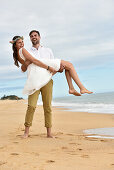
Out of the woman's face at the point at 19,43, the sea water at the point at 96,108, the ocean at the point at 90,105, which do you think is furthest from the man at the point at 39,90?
the ocean at the point at 90,105

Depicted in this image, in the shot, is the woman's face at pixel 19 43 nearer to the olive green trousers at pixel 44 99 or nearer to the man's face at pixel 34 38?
the man's face at pixel 34 38

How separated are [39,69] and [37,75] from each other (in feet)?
0.43

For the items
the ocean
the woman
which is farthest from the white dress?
the ocean

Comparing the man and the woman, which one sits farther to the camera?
the man

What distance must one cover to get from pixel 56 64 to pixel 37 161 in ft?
7.56

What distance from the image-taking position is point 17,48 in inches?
202

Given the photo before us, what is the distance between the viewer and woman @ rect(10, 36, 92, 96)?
4.95m

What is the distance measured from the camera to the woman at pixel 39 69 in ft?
16.2

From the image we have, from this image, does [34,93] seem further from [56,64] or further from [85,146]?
[85,146]

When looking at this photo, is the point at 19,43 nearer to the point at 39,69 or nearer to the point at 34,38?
the point at 34,38

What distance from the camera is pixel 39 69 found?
5043 mm

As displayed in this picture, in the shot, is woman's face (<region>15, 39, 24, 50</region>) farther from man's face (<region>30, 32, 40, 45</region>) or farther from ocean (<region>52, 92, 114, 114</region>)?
ocean (<region>52, 92, 114, 114</region>)

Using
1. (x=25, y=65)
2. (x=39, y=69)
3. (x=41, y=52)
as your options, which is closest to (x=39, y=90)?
(x=39, y=69)

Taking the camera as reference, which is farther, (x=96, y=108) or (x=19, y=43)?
(x=96, y=108)
